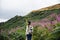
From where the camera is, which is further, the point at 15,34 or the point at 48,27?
the point at 15,34

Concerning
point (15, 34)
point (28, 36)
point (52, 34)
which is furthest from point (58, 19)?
point (15, 34)

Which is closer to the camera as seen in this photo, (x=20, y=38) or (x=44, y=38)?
(x=44, y=38)

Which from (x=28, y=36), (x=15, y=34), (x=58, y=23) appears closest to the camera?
Answer: (x=28, y=36)

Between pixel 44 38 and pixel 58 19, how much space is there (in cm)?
111

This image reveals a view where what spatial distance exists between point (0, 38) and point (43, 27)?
234cm

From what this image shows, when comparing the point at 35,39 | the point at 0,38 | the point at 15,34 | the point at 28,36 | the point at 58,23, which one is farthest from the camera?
the point at 15,34

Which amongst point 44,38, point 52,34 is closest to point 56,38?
point 52,34

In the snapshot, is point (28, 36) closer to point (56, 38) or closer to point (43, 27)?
point (56, 38)

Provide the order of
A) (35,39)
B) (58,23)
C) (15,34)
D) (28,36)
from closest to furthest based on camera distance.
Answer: (28,36)
(58,23)
(35,39)
(15,34)

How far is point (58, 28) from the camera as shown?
14398mm

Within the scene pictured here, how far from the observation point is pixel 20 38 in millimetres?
18391

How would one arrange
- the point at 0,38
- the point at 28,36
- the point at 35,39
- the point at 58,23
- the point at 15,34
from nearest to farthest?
the point at 28,36 → the point at 58,23 → the point at 35,39 → the point at 0,38 → the point at 15,34

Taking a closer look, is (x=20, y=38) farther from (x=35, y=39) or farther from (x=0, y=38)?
(x=35, y=39)

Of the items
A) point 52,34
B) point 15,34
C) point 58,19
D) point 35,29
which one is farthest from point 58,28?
point 15,34
